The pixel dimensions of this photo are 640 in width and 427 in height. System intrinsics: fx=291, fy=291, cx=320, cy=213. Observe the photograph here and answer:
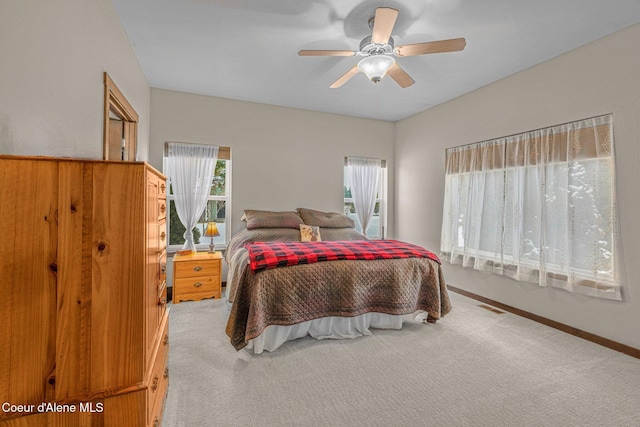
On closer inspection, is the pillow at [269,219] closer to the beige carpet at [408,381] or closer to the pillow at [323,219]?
the pillow at [323,219]

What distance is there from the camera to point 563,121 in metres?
2.85

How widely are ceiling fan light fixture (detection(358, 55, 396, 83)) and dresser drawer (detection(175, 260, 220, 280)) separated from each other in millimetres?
2675

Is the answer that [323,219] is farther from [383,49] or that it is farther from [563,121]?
A: [563,121]

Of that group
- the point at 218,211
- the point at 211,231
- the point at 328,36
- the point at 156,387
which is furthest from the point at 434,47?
the point at 218,211

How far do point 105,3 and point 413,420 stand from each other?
3358mm

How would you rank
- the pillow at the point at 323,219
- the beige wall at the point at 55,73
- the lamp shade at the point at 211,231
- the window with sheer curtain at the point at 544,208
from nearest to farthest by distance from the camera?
the beige wall at the point at 55,73 < the window with sheer curtain at the point at 544,208 < the lamp shade at the point at 211,231 < the pillow at the point at 323,219

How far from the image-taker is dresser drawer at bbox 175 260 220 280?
11.2ft

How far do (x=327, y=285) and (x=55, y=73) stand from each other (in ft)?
7.23

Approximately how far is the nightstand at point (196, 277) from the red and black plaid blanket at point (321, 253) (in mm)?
1010

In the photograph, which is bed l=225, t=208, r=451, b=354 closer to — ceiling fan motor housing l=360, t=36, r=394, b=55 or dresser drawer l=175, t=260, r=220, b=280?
dresser drawer l=175, t=260, r=220, b=280

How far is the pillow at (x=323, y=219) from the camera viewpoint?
413cm

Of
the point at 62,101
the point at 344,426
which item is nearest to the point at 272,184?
the point at 62,101

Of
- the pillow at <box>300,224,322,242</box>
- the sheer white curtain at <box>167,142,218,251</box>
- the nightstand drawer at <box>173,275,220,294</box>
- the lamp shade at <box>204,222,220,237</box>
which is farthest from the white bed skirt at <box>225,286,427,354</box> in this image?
the sheer white curtain at <box>167,142,218,251</box>

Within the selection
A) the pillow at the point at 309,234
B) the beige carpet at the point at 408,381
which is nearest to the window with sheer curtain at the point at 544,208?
the beige carpet at the point at 408,381
